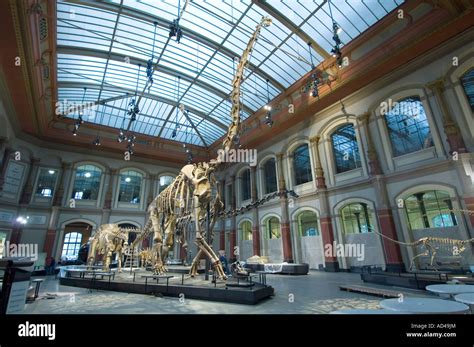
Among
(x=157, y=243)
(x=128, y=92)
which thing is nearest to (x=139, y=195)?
(x=128, y=92)

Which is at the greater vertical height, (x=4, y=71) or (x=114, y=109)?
(x=114, y=109)

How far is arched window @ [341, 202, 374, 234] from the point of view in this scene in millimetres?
14344

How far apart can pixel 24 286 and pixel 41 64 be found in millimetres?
13630

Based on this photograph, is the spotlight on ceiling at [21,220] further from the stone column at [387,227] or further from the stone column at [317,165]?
the stone column at [387,227]

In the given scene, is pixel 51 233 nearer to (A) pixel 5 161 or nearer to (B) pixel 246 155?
(A) pixel 5 161

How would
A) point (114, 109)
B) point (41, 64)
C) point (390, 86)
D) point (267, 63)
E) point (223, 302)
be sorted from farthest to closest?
point (114, 109) → point (267, 63) → point (390, 86) → point (41, 64) → point (223, 302)

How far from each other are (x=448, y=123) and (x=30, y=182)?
26780 millimetres

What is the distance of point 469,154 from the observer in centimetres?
973

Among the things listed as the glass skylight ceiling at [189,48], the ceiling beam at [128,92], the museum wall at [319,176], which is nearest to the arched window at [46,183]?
the museum wall at [319,176]

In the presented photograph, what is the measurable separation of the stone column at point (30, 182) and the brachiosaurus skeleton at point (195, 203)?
1406 cm

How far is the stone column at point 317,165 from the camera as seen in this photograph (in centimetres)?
1538

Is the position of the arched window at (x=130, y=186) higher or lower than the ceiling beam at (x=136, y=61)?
lower

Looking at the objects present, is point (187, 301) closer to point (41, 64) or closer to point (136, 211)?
point (41, 64)
